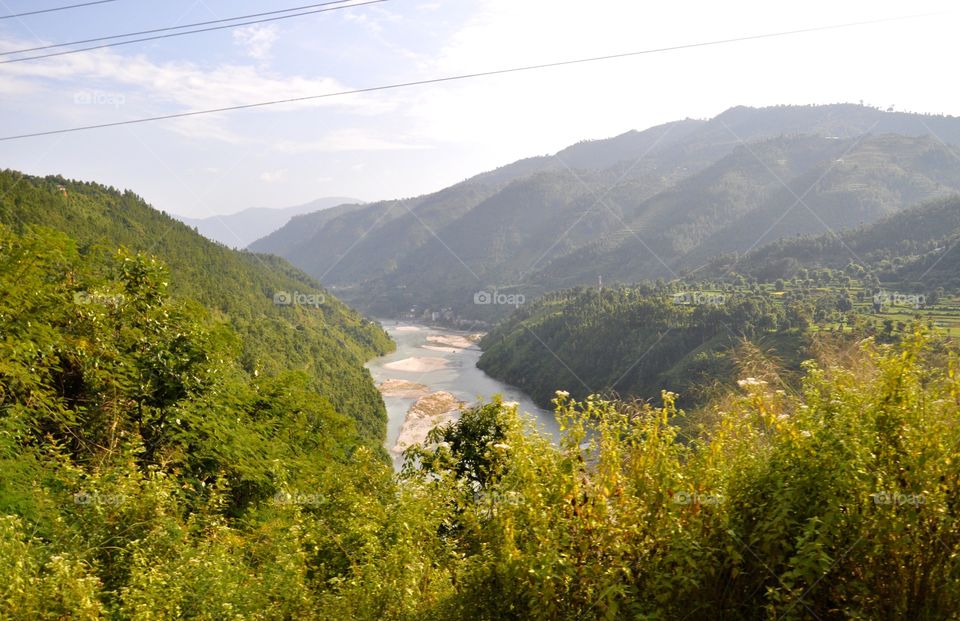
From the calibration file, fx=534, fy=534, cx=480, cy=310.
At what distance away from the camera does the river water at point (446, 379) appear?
188 ft

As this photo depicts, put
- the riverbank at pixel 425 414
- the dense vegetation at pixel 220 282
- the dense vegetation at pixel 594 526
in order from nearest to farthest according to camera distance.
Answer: the dense vegetation at pixel 594 526
the dense vegetation at pixel 220 282
the riverbank at pixel 425 414

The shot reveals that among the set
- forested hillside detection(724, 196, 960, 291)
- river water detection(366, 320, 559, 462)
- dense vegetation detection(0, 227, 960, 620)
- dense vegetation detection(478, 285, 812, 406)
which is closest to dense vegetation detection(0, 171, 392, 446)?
river water detection(366, 320, 559, 462)

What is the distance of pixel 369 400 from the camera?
58.2 metres

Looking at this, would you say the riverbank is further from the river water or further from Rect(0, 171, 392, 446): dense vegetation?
Rect(0, 171, 392, 446): dense vegetation

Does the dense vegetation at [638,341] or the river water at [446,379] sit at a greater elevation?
the dense vegetation at [638,341]

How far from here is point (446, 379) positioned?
75.6m

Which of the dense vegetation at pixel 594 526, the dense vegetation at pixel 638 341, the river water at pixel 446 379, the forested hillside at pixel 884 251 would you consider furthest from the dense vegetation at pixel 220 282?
the forested hillside at pixel 884 251

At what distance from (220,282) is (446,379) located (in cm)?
3297

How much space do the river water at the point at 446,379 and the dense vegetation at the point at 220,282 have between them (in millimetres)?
2733

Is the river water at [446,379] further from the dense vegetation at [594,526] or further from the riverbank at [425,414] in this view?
the dense vegetation at [594,526]

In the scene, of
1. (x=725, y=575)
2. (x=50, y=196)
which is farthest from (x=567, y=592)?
(x=50, y=196)

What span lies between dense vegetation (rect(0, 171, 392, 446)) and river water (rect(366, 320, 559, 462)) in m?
Answer: 2.73

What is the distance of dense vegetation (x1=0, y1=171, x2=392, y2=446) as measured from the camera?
50.2 metres

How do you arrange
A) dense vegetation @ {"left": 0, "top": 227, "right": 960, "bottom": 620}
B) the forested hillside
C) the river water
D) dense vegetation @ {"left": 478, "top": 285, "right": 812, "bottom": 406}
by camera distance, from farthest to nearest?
the forested hillside → the river water → dense vegetation @ {"left": 478, "top": 285, "right": 812, "bottom": 406} → dense vegetation @ {"left": 0, "top": 227, "right": 960, "bottom": 620}
